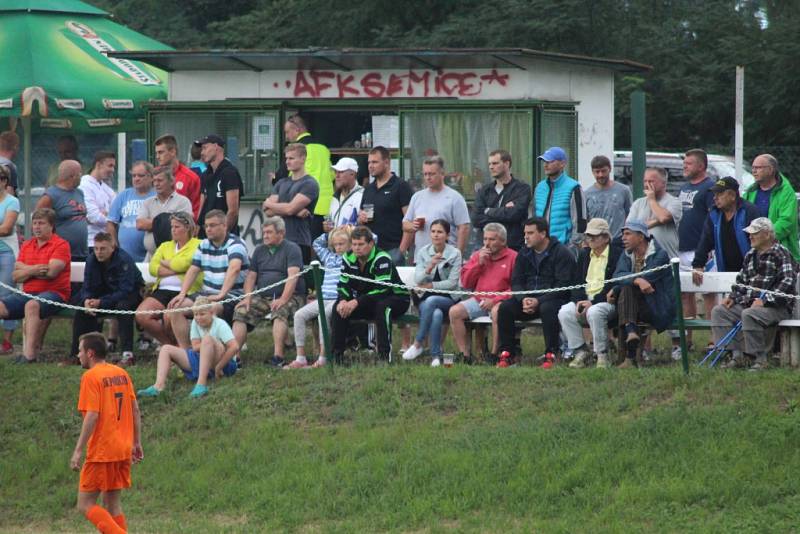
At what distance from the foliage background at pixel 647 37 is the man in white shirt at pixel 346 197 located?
14150mm

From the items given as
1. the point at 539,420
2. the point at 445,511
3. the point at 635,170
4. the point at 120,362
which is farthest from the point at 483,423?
the point at 635,170

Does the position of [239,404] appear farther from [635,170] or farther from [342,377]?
[635,170]

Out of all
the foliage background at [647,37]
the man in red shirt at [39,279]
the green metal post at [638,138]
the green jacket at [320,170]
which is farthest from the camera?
the foliage background at [647,37]

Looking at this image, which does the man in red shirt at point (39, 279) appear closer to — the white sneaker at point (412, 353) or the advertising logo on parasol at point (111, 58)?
the white sneaker at point (412, 353)

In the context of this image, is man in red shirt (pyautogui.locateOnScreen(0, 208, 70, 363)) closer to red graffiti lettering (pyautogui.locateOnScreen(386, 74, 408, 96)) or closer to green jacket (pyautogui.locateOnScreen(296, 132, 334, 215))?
green jacket (pyautogui.locateOnScreen(296, 132, 334, 215))

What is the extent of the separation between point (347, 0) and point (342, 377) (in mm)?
20059

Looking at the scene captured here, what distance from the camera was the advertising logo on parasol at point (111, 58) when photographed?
2128 cm

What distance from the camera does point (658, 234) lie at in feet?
49.5

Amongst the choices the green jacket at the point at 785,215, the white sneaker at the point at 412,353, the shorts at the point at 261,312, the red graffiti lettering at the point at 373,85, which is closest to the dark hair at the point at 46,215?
the shorts at the point at 261,312

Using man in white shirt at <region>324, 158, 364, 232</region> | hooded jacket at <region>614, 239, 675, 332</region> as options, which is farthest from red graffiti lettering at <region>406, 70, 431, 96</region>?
hooded jacket at <region>614, 239, 675, 332</region>

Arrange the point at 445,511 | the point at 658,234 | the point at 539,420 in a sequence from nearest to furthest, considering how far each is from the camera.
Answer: the point at 445,511, the point at 539,420, the point at 658,234

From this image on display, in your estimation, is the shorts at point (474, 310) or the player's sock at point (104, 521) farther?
the shorts at point (474, 310)

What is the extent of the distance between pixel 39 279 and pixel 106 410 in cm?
521

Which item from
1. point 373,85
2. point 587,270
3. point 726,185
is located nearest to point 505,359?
point 587,270
